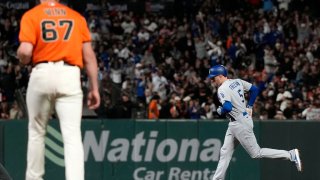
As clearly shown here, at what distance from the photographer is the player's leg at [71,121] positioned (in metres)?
6.34

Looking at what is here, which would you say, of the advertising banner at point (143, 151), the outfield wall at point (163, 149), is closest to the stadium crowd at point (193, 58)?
the outfield wall at point (163, 149)

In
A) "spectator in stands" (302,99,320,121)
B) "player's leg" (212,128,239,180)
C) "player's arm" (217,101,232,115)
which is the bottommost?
"spectator in stands" (302,99,320,121)

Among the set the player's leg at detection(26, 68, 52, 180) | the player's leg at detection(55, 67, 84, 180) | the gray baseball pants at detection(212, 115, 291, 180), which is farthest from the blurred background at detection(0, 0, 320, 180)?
the player's leg at detection(55, 67, 84, 180)

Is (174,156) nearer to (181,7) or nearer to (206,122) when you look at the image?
(206,122)

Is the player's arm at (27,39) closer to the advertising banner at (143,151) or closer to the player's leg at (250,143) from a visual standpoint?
the player's leg at (250,143)

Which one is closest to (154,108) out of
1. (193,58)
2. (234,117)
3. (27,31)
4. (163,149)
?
(163,149)

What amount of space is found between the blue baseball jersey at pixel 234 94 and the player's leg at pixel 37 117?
5.79 meters

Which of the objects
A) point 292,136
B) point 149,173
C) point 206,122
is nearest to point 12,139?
point 149,173

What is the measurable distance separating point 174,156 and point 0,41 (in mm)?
10038

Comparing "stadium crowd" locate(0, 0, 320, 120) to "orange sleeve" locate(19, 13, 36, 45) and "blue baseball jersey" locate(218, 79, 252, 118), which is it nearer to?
"blue baseball jersey" locate(218, 79, 252, 118)

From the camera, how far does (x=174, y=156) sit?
47.8 feet

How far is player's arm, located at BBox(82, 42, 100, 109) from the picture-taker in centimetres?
639

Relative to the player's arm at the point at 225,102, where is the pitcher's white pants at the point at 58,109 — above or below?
above

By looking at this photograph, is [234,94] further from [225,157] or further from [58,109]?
[58,109]
